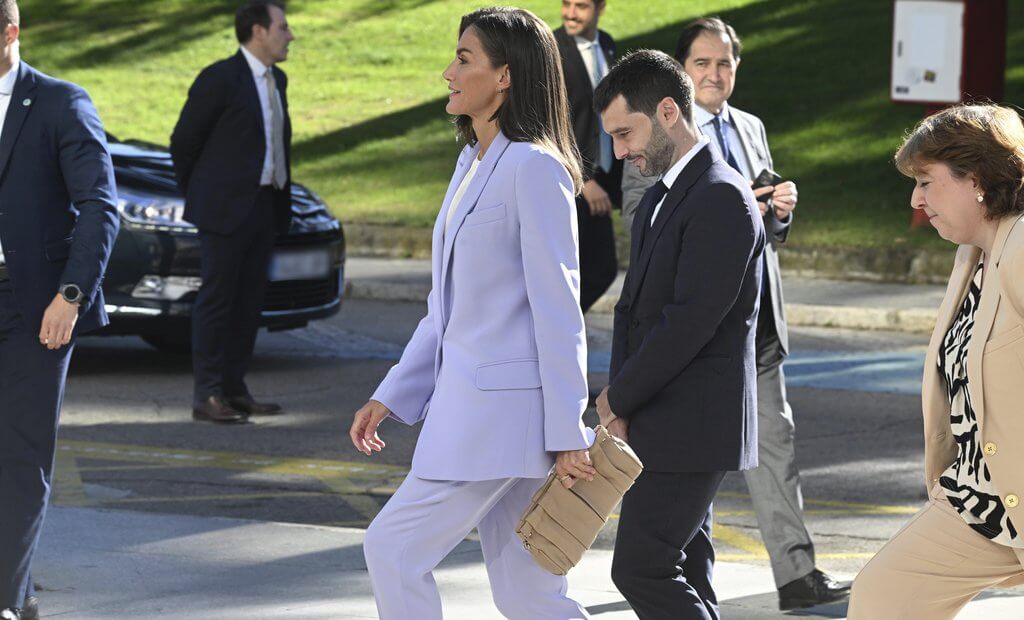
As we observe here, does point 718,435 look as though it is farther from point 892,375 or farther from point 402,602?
point 892,375

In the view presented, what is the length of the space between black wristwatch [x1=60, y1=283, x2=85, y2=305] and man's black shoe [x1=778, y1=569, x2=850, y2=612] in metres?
2.42

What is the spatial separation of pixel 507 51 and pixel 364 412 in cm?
94

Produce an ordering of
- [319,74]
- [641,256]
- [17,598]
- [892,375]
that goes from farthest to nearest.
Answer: [319,74] < [892,375] < [17,598] < [641,256]

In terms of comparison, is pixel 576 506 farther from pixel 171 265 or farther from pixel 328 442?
pixel 171 265

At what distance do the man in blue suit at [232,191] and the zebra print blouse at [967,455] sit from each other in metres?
5.62

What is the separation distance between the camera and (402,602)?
3963mm

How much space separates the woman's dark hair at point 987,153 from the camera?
148 inches

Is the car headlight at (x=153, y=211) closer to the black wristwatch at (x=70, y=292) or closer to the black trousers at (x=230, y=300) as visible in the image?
the black trousers at (x=230, y=300)

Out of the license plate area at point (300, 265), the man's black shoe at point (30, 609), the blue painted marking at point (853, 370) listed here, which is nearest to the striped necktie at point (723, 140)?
the man's black shoe at point (30, 609)

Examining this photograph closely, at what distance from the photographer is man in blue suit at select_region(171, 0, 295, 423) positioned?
902 cm

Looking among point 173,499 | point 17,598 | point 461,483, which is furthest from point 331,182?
point 461,483

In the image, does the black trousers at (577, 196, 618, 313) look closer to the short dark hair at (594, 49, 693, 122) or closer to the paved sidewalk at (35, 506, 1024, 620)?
the paved sidewalk at (35, 506, 1024, 620)

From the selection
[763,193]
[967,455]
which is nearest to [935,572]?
[967,455]

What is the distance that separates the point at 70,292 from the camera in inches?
203
